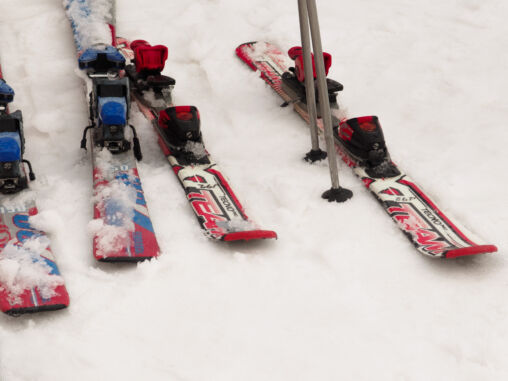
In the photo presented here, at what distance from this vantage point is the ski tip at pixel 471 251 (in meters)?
3.23

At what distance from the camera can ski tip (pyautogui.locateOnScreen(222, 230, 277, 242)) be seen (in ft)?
11.0

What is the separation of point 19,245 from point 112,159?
0.95 meters

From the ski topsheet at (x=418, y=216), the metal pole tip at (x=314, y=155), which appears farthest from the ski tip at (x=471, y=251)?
the metal pole tip at (x=314, y=155)

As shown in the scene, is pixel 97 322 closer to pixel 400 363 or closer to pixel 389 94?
pixel 400 363

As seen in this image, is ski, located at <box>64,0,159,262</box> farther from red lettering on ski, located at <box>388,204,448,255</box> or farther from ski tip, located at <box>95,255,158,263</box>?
red lettering on ski, located at <box>388,204,448,255</box>

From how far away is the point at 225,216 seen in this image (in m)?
3.64

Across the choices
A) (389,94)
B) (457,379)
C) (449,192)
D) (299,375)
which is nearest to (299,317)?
(299,375)

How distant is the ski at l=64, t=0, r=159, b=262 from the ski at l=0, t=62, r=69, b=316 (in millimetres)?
277

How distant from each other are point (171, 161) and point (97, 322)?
1.51 meters

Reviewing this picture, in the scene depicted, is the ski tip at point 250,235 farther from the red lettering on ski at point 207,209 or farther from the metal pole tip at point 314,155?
the metal pole tip at point 314,155

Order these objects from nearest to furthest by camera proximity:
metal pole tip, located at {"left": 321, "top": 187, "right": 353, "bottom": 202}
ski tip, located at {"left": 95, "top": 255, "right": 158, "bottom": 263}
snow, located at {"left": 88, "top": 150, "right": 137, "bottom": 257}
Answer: ski tip, located at {"left": 95, "top": 255, "right": 158, "bottom": 263} → snow, located at {"left": 88, "top": 150, "right": 137, "bottom": 257} → metal pole tip, located at {"left": 321, "top": 187, "right": 353, "bottom": 202}

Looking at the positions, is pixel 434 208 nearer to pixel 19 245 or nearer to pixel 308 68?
pixel 308 68

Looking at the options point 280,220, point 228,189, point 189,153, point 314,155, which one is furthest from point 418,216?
point 189,153

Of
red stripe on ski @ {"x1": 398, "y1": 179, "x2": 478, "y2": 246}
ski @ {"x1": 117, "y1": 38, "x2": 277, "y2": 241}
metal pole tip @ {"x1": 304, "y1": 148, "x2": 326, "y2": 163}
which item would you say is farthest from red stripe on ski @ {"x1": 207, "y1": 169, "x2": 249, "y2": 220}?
red stripe on ski @ {"x1": 398, "y1": 179, "x2": 478, "y2": 246}
